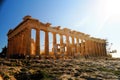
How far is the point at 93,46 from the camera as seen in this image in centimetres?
4134

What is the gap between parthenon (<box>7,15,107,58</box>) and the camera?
81.4 ft

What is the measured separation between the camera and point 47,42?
26.6 meters

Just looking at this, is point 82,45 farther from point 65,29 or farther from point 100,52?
point 100,52

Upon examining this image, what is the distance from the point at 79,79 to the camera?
9266 millimetres

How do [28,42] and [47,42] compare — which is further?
[47,42]

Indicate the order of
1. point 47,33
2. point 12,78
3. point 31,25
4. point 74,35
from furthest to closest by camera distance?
1. point 74,35
2. point 47,33
3. point 31,25
4. point 12,78

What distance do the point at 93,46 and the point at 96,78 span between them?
32.3m

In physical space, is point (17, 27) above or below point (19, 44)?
above

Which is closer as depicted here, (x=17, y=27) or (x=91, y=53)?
(x=17, y=27)

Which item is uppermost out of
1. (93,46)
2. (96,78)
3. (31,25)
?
(31,25)

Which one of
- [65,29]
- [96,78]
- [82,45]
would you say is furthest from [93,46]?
[96,78]

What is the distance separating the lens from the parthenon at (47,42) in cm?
2481

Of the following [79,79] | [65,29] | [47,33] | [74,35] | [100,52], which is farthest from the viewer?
[100,52]

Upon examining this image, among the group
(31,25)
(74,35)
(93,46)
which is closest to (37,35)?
(31,25)
